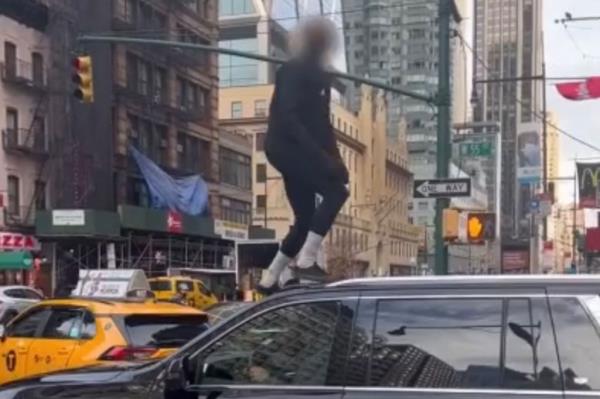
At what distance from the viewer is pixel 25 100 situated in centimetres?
4256

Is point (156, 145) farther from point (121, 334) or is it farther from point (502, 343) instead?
point (502, 343)

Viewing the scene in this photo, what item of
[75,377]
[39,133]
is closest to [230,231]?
[39,133]

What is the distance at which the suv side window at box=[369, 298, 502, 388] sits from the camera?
14.6 feet

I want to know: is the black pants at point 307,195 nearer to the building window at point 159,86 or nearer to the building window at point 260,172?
the building window at point 159,86

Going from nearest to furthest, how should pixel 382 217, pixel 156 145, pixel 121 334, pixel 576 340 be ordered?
pixel 576 340 < pixel 121 334 < pixel 156 145 < pixel 382 217

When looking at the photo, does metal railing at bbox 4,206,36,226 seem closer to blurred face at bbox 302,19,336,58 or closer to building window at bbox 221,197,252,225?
building window at bbox 221,197,252,225

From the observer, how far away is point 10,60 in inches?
1657

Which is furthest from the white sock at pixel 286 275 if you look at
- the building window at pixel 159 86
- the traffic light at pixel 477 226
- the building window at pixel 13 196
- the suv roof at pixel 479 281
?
the building window at pixel 159 86

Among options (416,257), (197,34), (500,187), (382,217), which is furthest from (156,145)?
(500,187)

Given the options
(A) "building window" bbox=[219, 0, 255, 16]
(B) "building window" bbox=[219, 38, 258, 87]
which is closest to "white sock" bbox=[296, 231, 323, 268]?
(A) "building window" bbox=[219, 0, 255, 16]

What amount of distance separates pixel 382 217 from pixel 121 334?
77.8m

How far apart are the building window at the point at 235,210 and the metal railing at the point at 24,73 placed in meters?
20.6

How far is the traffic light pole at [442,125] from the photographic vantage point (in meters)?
17.1

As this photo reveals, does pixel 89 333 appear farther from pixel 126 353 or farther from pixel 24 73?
pixel 24 73
